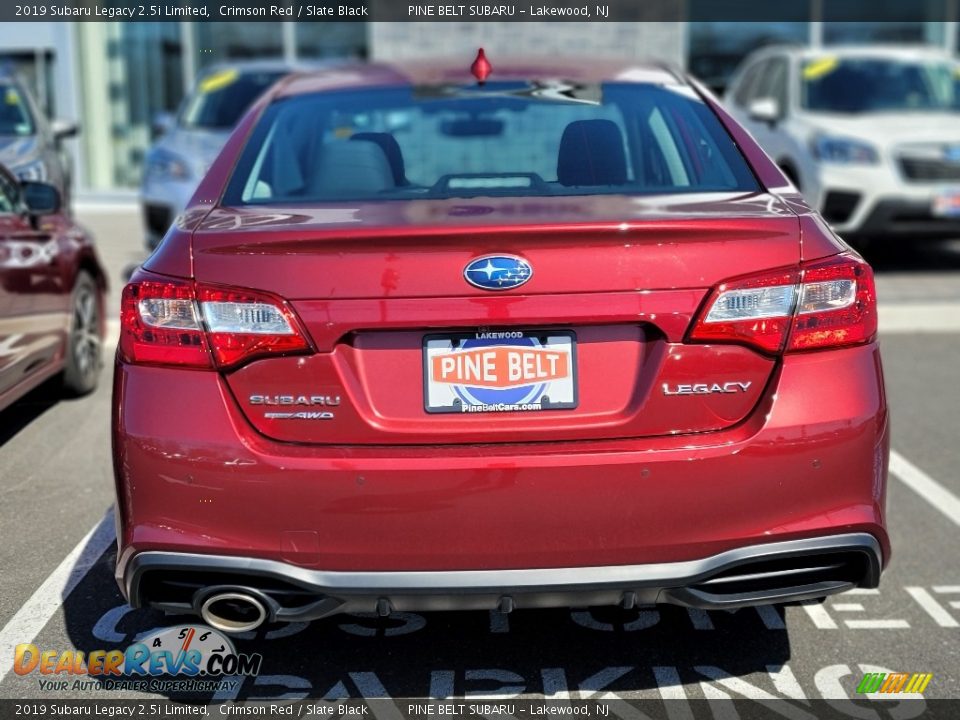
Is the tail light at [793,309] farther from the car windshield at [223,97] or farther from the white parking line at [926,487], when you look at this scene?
the car windshield at [223,97]

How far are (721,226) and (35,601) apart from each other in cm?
227

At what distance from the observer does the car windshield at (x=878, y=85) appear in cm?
1052

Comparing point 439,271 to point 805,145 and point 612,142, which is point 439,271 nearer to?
point 612,142

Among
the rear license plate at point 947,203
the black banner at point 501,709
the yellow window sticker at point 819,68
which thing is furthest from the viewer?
the yellow window sticker at point 819,68

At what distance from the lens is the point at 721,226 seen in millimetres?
2865

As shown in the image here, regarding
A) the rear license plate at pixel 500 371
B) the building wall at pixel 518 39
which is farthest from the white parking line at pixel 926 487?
the building wall at pixel 518 39

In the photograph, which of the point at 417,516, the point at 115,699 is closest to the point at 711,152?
the point at 417,516

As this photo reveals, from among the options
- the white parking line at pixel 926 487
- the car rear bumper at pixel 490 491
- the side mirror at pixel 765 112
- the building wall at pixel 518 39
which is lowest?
the white parking line at pixel 926 487

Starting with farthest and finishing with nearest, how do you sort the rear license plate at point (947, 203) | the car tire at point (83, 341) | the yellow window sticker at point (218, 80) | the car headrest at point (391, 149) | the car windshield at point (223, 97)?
the yellow window sticker at point (218, 80), the car windshield at point (223, 97), the rear license plate at point (947, 203), the car tire at point (83, 341), the car headrest at point (391, 149)

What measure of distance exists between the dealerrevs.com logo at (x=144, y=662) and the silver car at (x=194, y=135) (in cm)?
631

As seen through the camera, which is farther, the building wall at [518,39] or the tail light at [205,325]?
the building wall at [518,39]

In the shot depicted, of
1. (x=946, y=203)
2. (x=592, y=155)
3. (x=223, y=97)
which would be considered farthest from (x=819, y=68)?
(x=592, y=155)

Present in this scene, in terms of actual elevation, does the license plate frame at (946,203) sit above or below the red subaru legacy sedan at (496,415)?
below

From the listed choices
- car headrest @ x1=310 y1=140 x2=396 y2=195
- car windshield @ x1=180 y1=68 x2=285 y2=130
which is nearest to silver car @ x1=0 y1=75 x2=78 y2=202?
car headrest @ x1=310 y1=140 x2=396 y2=195
